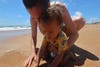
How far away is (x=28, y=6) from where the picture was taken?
1849mm

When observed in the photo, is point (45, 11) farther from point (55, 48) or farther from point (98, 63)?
point (98, 63)

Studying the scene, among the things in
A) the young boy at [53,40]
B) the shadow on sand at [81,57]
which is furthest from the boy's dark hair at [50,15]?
the shadow on sand at [81,57]

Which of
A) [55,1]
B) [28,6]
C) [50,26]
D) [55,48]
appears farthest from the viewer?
[55,1]

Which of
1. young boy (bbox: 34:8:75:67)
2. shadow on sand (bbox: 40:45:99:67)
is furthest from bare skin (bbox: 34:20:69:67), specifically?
shadow on sand (bbox: 40:45:99:67)

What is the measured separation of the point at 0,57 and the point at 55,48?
2.47ft

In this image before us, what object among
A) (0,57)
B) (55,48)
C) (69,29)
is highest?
(69,29)

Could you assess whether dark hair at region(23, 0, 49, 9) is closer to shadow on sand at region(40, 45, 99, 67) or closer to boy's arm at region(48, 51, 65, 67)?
boy's arm at region(48, 51, 65, 67)

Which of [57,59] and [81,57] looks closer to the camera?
[57,59]

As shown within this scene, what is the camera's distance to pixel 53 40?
1.99 meters

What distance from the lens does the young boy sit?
1698 mm

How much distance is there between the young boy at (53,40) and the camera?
1698mm

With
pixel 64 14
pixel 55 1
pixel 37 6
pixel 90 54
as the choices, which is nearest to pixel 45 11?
pixel 37 6

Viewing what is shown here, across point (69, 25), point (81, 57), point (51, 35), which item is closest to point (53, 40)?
point (51, 35)

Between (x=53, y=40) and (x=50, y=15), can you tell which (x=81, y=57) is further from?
(x=50, y=15)
